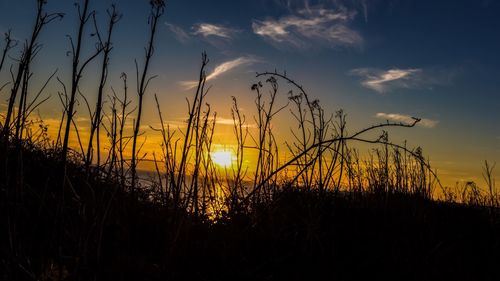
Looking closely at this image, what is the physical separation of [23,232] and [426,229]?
384 centimetres

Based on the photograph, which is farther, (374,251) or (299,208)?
(299,208)

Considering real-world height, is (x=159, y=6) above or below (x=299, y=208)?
above

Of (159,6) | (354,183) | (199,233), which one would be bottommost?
(199,233)

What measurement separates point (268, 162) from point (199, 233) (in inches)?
56.8

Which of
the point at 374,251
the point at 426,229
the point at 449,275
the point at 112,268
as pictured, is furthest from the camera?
the point at 426,229

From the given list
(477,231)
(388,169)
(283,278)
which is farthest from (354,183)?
(283,278)

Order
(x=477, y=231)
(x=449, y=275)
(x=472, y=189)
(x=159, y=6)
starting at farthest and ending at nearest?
(x=472, y=189)
(x=477, y=231)
(x=449, y=275)
(x=159, y=6)

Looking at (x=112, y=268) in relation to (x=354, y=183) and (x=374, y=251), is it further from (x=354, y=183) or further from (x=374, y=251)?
(x=354, y=183)

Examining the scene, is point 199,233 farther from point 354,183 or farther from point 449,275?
point 354,183

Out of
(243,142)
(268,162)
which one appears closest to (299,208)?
(268,162)

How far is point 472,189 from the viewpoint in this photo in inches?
365

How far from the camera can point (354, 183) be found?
23.9ft

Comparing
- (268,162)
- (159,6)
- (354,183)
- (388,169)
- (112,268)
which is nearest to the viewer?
(159,6)

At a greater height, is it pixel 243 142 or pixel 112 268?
pixel 243 142
